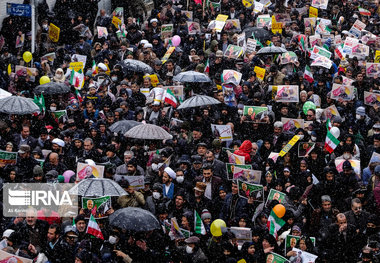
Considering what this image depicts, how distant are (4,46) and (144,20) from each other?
6.07m

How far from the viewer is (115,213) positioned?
11.5m

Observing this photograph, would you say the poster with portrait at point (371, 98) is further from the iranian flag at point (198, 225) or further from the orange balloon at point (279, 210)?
the iranian flag at point (198, 225)

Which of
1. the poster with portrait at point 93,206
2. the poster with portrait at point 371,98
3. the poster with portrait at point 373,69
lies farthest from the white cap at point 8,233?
the poster with portrait at point 373,69

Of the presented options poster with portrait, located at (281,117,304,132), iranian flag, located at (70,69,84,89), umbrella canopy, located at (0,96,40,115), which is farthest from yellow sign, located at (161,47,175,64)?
umbrella canopy, located at (0,96,40,115)

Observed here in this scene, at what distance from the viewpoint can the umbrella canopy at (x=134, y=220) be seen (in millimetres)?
11125

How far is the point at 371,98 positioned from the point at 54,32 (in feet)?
28.8

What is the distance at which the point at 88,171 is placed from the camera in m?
13.1

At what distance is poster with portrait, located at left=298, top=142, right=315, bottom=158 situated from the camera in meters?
14.7

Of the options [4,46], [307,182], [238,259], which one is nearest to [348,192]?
[307,182]

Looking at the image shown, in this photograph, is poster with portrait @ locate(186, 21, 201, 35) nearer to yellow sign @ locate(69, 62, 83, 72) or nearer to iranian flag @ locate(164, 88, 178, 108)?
yellow sign @ locate(69, 62, 83, 72)

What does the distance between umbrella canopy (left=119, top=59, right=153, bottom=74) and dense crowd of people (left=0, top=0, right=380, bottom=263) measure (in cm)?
9

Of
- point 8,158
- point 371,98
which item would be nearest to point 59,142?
point 8,158

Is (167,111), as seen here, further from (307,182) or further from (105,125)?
(307,182)

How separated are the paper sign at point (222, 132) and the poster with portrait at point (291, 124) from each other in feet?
4.06
